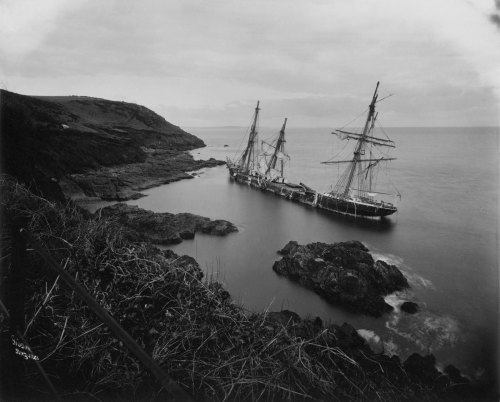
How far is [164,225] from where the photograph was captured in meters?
23.7

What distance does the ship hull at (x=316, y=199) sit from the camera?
33.9m

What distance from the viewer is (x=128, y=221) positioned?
22875mm

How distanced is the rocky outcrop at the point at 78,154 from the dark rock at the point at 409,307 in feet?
50.3

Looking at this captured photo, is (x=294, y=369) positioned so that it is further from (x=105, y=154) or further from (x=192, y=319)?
(x=105, y=154)

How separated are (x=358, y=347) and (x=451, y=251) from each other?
65.9 ft

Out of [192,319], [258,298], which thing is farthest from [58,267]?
[258,298]

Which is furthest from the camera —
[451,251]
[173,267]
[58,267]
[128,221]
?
[451,251]

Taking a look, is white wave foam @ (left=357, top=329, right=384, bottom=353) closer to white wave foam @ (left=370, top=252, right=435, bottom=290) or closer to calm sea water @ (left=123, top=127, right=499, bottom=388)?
calm sea water @ (left=123, top=127, right=499, bottom=388)

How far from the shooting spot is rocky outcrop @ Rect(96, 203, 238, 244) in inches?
885

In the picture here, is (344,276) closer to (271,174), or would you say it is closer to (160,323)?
(160,323)

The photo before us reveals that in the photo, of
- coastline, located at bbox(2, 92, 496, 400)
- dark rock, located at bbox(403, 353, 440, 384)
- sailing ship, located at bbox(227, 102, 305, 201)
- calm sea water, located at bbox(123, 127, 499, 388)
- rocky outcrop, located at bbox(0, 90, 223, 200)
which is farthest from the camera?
sailing ship, located at bbox(227, 102, 305, 201)

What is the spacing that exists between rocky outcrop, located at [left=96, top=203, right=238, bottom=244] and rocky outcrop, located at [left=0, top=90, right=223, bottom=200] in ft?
15.3

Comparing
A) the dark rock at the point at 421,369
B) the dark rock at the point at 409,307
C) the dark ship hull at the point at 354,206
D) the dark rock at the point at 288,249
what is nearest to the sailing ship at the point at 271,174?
the dark ship hull at the point at 354,206

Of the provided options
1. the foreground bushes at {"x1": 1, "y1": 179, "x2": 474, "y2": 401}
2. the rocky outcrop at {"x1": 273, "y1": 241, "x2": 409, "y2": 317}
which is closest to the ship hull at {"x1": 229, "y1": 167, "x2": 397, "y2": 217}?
the rocky outcrop at {"x1": 273, "y1": 241, "x2": 409, "y2": 317}
